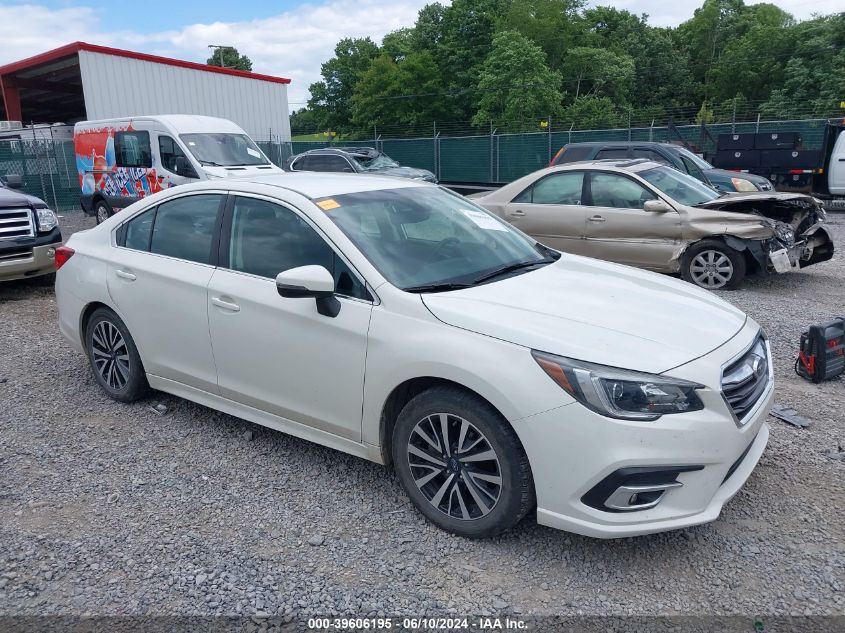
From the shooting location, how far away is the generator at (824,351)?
16.0ft

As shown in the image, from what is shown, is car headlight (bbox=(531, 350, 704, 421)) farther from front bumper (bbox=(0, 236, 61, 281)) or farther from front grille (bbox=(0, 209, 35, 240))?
front grille (bbox=(0, 209, 35, 240))

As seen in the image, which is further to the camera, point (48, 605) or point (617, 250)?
point (617, 250)

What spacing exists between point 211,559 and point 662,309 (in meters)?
2.42

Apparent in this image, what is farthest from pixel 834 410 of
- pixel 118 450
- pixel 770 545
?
pixel 118 450

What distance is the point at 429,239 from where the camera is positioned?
385cm

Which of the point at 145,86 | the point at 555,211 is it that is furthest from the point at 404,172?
the point at 145,86

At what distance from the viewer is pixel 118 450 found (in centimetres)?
415

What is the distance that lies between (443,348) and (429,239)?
1.02m

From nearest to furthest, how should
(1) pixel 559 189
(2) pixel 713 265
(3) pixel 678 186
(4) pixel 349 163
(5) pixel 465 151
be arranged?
(2) pixel 713 265 < (3) pixel 678 186 < (1) pixel 559 189 < (4) pixel 349 163 < (5) pixel 465 151

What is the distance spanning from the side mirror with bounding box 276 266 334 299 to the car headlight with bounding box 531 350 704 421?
3.92 feet

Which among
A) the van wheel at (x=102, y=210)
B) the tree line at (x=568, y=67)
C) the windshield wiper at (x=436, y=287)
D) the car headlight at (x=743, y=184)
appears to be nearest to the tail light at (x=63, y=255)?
the windshield wiper at (x=436, y=287)

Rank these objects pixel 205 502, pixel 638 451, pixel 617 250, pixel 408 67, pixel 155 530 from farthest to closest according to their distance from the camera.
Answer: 1. pixel 408 67
2. pixel 617 250
3. pixel 205 502
4. pixel 155 530
5. pixel 638 451

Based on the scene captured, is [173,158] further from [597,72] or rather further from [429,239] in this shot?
[597,72]

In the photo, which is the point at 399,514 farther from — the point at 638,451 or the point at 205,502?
the point at 638,451
